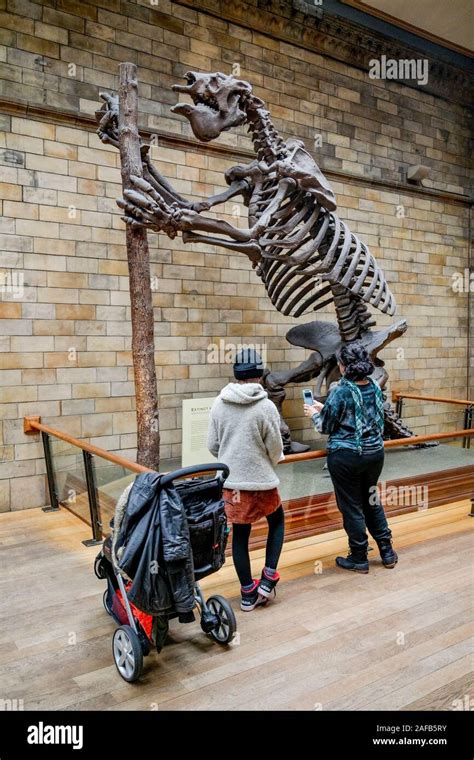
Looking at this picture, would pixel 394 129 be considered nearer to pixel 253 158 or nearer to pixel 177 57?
pixel 253 158

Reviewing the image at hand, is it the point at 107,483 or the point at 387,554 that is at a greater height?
the point at 107,483

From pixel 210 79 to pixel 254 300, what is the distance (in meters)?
3.03

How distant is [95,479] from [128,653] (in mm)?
1926

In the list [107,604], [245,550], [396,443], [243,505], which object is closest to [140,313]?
[243,505]

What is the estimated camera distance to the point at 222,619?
289cm

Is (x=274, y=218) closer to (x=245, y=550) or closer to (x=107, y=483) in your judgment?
(x=107, y=483)

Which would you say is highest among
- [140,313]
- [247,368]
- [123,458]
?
[140,313]

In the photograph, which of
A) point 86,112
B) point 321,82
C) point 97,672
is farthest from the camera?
point 321,82

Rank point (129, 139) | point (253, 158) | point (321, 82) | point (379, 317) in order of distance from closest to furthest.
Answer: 1. point (129, 139)
2. point (253, 158)
3. point (321, 82)
4. point (379, 317)

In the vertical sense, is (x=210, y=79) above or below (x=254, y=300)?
above

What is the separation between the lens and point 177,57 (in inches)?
259

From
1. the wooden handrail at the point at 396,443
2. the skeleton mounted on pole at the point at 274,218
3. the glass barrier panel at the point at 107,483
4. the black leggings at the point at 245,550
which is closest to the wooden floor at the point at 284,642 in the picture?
the black leggings at the point at 245,550

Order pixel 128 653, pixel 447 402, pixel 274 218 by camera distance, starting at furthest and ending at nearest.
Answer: pixel 447 402 → pixel 274 218 → pixel 128 653
